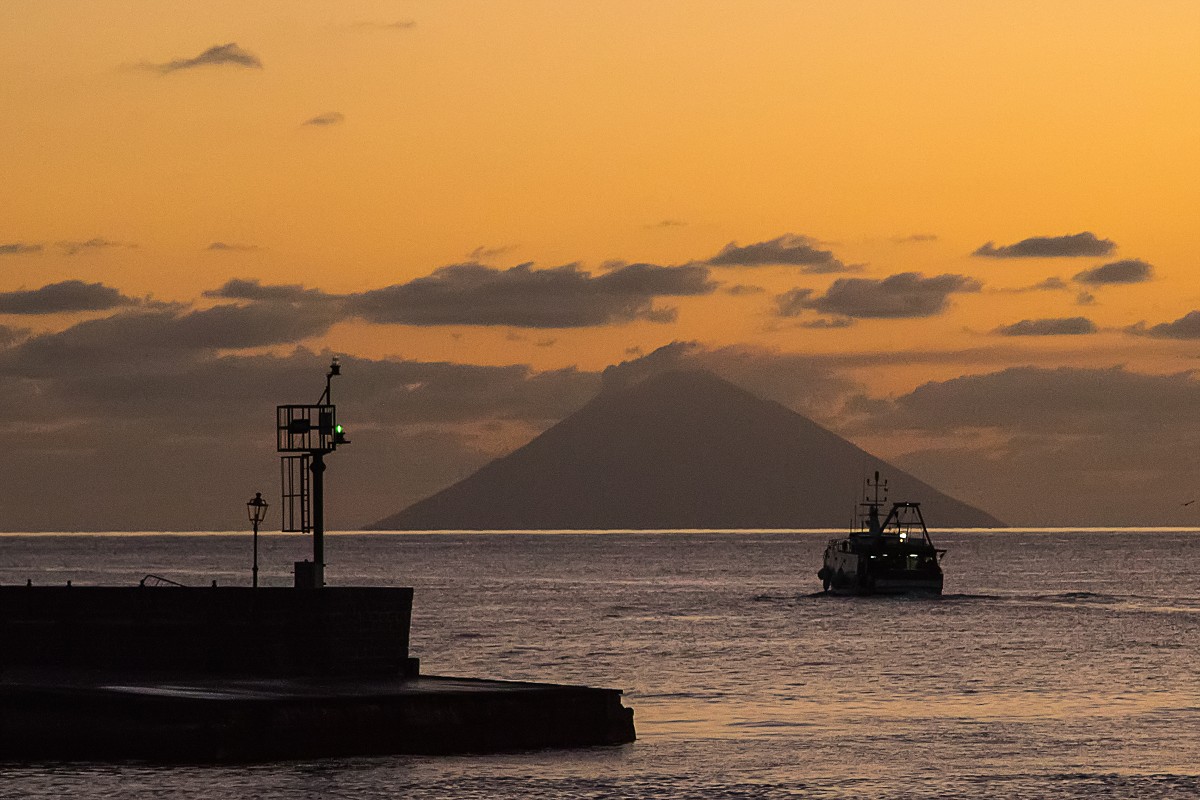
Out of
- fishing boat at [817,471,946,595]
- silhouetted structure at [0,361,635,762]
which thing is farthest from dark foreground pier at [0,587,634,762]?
fishing boat at [817,471,946,595]

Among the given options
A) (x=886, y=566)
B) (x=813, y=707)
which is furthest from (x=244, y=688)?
(x=886, y=566)

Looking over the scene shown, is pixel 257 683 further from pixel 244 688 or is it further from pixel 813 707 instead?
pixel 813 707

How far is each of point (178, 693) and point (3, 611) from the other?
9.20 meters

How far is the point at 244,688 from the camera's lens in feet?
133

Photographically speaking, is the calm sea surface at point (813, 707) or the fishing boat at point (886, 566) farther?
the fishing boat at point (886, 566)

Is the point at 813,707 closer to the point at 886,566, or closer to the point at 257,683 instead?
the point at 257,683

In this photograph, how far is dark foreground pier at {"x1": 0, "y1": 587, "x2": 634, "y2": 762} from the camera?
3819cm

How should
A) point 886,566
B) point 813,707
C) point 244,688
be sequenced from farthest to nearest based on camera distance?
point 886,566 → point 813,707 → point 244,688

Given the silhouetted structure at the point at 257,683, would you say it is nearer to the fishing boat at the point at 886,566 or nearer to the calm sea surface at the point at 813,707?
the calm sea surface at the point at 813,707

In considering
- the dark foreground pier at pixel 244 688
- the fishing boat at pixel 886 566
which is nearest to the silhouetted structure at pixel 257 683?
the dark foreground pier at pixel 244 688

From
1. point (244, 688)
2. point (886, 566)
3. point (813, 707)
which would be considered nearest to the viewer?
point (244, 688)

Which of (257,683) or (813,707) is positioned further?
(813,707)

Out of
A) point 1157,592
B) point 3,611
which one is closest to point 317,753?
point 3,611

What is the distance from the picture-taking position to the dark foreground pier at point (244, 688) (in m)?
38.2
